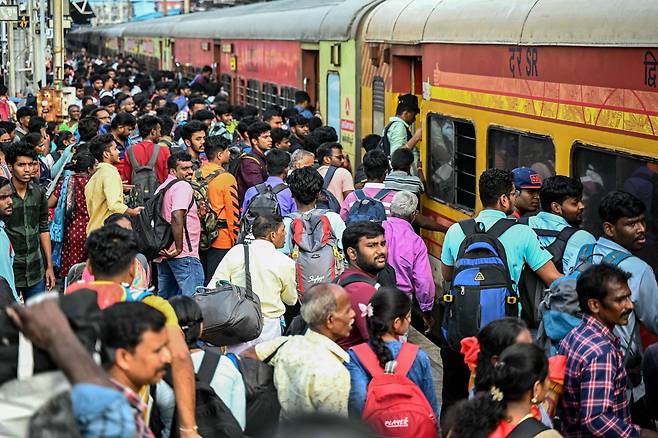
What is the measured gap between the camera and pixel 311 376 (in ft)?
13.9

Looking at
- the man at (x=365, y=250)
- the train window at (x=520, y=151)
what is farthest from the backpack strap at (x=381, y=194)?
the man at (x=365, y=250)

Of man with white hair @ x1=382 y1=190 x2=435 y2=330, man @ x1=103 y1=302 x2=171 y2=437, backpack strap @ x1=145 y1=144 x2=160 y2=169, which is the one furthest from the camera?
backpack strap @ x1=145 y1=144 x2=160 y2=169

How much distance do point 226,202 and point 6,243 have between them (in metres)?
2.13

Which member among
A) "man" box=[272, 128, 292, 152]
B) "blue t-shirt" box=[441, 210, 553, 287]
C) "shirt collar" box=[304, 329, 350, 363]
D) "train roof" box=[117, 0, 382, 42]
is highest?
"train roof" box=[117, 0, 382, 42]

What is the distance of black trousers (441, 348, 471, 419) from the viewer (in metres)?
6.11

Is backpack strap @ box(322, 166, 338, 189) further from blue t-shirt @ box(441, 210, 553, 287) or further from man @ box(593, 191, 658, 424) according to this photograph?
man @ box(593, 191, 658, 424)

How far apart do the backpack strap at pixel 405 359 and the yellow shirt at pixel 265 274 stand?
1.36 metres

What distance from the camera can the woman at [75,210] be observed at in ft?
27.2

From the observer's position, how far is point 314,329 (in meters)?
4.43

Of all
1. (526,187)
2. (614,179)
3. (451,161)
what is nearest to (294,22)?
(451,161)

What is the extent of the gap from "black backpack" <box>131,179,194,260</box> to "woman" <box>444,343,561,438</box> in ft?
13.6

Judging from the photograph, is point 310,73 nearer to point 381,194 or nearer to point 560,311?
point 381,194

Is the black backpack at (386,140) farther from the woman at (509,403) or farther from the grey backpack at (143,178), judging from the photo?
the woman at (509,403)

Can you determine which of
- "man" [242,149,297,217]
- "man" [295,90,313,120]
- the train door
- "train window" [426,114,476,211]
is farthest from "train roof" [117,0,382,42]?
"man" [242,149,297,217]
